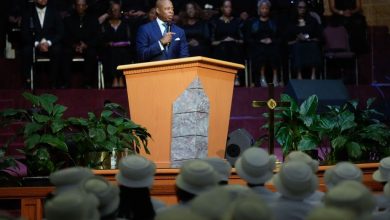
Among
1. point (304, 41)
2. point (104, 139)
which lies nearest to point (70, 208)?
point (104, 139)

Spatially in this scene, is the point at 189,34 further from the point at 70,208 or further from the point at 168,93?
the point at 70,208

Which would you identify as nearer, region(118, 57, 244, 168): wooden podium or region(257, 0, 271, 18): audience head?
region(118, 57, 244, 168): wooden podium

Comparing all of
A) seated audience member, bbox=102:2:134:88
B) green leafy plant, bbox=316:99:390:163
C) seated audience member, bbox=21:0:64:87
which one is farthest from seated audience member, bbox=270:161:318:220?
seated audience member, bbox=102:2:134:88

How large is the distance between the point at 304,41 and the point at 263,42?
0.55 metres

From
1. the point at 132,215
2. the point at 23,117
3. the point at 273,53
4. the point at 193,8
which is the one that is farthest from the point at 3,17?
the point at 132,215

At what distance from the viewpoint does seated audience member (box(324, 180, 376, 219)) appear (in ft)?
11.9

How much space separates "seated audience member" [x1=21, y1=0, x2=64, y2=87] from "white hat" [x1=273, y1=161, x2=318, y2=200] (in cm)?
746

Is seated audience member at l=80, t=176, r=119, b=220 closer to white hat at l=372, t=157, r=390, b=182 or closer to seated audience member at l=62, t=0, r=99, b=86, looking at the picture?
white hat at l=372, t=157, r=390, b=182

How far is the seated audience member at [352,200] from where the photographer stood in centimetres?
362

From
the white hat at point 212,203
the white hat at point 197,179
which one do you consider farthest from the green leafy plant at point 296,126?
the white hat at point 212,203

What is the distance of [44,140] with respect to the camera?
22.4 feet

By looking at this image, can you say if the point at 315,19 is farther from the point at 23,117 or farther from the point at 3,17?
the point at 23,117

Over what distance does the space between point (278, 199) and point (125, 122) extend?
3.10 metres

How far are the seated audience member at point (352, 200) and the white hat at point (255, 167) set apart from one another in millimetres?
950
